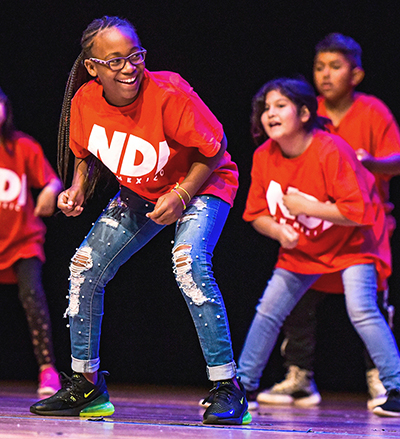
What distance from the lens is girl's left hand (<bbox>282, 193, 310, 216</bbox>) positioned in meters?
2.50

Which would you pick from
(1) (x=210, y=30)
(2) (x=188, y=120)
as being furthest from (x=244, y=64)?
(2) (x=188, y=120)

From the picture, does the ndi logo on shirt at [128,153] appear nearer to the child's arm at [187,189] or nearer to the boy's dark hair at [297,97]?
the child's arm at [187,189]

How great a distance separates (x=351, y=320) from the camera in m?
2.45

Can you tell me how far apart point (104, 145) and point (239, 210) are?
1.73 meters

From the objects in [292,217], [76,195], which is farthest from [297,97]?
[76,195]

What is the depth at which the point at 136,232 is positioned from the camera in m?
1.97

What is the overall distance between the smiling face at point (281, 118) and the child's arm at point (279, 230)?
0.32 metres

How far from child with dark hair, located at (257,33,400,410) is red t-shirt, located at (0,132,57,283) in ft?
4.02

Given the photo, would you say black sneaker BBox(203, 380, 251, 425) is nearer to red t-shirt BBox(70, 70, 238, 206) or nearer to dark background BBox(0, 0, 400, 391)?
red t-shirt BBox(70, 70, 238, 206)

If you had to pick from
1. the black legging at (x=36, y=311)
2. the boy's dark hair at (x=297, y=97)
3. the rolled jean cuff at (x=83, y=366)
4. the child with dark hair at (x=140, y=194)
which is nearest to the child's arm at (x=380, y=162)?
the boy's dark hair at (x=297, y=97)

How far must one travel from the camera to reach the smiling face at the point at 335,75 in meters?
2.92

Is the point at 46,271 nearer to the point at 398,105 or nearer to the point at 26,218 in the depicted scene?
the point at 26,218

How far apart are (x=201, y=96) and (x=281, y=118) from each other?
97 cm

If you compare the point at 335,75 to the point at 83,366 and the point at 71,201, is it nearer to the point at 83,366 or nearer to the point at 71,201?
the point at 71,201
